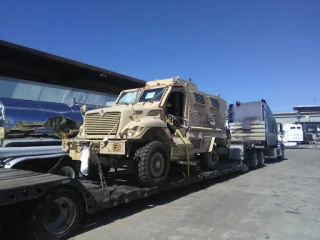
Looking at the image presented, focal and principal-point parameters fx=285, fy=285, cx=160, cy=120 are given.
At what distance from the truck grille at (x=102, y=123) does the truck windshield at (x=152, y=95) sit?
165cm

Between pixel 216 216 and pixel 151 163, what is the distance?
1.78 m

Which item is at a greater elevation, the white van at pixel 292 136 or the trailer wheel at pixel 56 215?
the white van at pixel 292 136

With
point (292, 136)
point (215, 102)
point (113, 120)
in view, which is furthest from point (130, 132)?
point (292, 136)

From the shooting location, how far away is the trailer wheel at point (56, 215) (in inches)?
164

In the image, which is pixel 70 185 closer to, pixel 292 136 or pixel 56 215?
pixel 56 215

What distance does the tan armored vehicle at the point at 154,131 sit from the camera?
250 inches

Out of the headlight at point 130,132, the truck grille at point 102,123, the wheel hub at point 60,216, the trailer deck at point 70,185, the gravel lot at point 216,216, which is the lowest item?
the gravel lot at point 216,216

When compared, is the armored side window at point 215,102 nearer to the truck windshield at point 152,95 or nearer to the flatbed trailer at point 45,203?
the truck windshield at point 152,95

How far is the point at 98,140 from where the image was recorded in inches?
258

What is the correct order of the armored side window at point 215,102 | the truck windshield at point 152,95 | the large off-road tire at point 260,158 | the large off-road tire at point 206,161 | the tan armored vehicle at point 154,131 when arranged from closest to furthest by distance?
the tan armored vehicle at point 154,131 → the truck windshield at point 152,95 → the large off-road tire at point 206,161 → the armored side window at point 215,102 → the large off-road tire at point 260,158

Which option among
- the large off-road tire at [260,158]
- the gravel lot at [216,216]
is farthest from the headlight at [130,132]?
the large off-road tire at [260,158]

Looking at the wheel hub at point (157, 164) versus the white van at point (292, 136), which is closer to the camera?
the wheel hub at point (157, 164)

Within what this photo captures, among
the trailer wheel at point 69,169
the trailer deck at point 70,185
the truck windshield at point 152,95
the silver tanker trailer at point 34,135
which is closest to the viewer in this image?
the trailer deck at point 70,185

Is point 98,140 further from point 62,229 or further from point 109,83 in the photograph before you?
point 109,83
